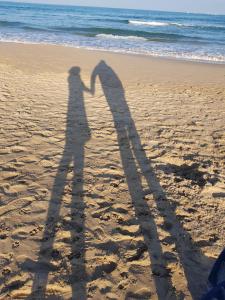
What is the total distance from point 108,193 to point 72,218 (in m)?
0.70

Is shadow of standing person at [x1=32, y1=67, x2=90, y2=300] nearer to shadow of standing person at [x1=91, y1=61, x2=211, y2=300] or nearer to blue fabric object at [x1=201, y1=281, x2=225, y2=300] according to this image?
shadow of standing person at [x1=91, y1=61, x2=211, y2=300]

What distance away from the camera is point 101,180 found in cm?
444

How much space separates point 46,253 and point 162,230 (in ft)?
4.12

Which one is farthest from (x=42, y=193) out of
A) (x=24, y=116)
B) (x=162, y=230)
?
(x=24, y=116)

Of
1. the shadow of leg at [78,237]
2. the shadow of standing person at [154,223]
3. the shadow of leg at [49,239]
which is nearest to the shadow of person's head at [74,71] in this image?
the shadow of standing person at [154,223]

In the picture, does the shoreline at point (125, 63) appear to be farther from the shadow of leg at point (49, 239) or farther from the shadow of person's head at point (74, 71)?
the shadow of leg at point (49, 239)

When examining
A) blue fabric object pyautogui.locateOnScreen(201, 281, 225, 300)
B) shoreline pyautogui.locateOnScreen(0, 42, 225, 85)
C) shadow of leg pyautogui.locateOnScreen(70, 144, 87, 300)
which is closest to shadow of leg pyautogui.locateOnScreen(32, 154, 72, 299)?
shadow of leg pyautogui.locateOnScreen(70, 144, 87, 300)

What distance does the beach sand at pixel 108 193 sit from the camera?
9.61 ft

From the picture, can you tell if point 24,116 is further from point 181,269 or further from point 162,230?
point 181,269

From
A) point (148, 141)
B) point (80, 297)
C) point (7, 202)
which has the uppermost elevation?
point (148, 141)

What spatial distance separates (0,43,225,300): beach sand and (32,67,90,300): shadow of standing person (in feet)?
0.04

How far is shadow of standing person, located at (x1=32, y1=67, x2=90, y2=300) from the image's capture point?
284 centimetres

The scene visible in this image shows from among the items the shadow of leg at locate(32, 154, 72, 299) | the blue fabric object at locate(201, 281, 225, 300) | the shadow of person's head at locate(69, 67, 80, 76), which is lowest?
the shadow of leg at locate(32, 154, 72, 299)

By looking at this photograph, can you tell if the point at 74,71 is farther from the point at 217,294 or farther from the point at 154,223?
the point at 217,294
